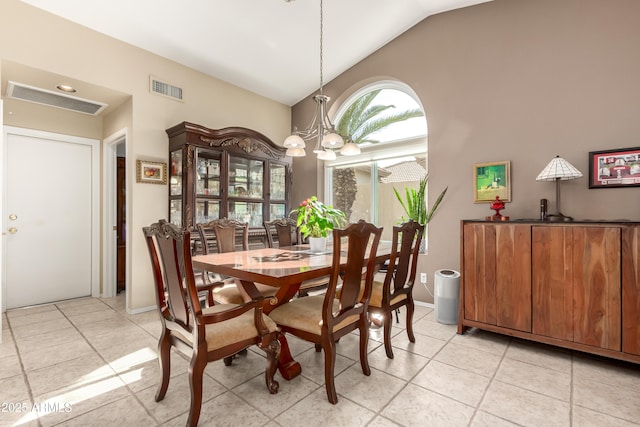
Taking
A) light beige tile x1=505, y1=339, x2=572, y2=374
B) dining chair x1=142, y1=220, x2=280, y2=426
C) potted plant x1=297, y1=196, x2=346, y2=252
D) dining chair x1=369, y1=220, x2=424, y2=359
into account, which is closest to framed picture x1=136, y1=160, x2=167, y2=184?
potted plant x1=297, y1=196, x2=346, y2=252

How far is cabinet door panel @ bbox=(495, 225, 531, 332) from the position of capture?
2.56 metres

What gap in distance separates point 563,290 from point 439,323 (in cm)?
116

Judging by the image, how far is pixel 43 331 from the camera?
2910 millimetres

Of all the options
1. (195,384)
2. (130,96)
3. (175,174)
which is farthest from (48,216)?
(195,384)

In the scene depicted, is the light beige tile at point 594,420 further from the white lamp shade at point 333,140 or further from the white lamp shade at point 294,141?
the white lamp shade at point 294,141

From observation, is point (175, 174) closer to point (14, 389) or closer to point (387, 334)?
point (14, 389)

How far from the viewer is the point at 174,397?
6.08 feet

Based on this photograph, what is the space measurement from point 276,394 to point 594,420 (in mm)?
1787

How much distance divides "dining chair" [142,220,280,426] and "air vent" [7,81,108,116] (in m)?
2.86

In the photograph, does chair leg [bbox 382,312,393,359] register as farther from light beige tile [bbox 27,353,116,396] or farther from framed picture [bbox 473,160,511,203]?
light beige tile [bbox 27,353,116,396]

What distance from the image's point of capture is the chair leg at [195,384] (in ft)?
4.98

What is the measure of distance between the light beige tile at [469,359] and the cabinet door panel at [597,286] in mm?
676

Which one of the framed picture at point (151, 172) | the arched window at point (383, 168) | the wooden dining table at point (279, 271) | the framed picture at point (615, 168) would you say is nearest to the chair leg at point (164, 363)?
the wooden dining table at point (279, 271)

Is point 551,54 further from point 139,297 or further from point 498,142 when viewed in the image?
point 139,297
